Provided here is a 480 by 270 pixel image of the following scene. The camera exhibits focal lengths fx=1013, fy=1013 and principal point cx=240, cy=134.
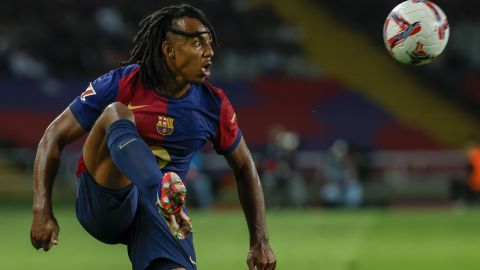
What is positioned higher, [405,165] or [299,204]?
[405,165]

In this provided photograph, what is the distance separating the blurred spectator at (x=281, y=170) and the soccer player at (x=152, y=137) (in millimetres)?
13342

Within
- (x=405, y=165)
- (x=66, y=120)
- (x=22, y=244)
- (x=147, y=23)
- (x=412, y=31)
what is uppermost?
(x=412, y=31)

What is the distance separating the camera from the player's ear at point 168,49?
594cm

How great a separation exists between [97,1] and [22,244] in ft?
39.0

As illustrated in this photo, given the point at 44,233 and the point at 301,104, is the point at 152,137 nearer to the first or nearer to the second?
the point at 44,233

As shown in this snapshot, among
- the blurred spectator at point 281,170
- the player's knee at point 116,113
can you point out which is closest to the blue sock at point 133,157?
the player's knee at point 116,113

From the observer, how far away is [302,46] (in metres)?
24.7

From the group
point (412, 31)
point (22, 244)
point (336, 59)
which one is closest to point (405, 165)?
point (336, 59)

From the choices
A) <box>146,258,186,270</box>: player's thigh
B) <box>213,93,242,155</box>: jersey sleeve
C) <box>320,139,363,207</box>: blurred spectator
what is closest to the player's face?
Result: <box>213,93,242,155</box>: jersey sleeve

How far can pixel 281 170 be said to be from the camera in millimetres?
19641

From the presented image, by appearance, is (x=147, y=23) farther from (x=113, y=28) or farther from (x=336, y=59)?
(x=336, y=59)

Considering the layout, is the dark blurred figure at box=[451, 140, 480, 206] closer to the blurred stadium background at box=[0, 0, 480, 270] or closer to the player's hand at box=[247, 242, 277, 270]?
the blurred stadium background at box=[0, 0, 480, 270]

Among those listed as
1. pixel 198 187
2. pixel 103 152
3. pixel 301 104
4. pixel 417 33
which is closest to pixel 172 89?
pixel 103 152

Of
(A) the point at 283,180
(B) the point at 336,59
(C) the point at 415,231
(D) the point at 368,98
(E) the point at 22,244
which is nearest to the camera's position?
(E) the point at 22,244
